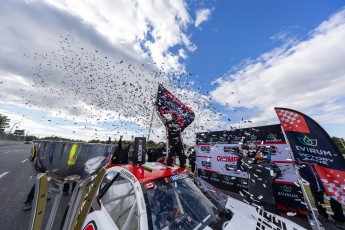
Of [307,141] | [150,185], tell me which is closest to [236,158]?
[307,141]

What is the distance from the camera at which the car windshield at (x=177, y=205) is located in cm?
221

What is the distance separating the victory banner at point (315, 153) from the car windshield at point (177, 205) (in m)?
2.32

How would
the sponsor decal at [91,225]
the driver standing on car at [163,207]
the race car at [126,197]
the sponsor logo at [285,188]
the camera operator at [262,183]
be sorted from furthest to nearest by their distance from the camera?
the sponsor logo at [285,188] < the camera operator at [262,183] < the sponsor decal at [91,225] < the driver standing on car at [163,207] < the race car at [126,197]

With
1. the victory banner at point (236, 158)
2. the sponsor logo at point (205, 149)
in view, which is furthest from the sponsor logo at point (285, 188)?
the sponsor logo at point (205, 149)

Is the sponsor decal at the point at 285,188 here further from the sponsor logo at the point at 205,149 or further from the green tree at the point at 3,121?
the green tree at the point at 3,121

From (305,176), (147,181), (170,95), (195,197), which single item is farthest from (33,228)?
(170,95)

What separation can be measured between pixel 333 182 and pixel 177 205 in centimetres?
282

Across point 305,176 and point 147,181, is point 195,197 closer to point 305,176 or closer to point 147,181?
point 147,181

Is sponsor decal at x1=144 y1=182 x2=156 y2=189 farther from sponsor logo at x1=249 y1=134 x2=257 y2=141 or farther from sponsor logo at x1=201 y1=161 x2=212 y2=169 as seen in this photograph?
sponsor logo at x1=201 y1=161 x2=212 y2=169

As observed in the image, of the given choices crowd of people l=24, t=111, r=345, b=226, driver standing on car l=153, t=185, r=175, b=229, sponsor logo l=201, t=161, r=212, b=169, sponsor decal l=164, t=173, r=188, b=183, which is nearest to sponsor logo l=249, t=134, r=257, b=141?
crowd of people l=24, t=111, r=345, b=226

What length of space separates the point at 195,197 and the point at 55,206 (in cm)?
174

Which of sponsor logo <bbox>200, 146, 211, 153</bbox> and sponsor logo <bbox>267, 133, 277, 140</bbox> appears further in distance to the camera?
sponsor logo <bbox>200, 146, 211, 153</bbox>

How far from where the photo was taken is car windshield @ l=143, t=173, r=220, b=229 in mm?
2207

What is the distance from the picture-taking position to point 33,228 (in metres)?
1.34
